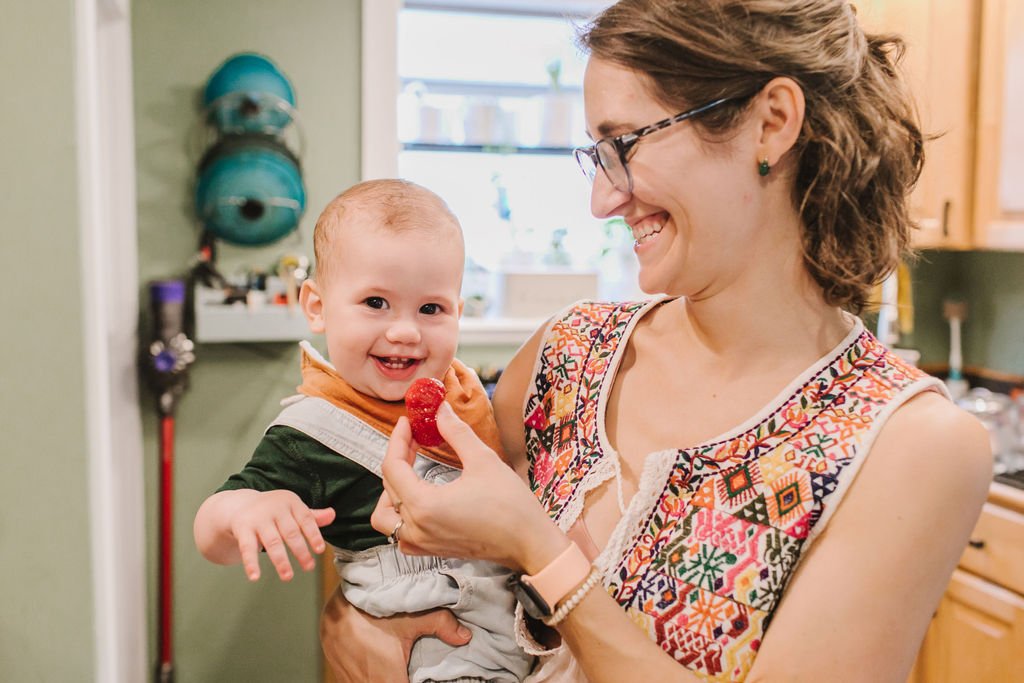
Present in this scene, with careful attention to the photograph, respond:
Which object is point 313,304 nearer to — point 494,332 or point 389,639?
point 389,639

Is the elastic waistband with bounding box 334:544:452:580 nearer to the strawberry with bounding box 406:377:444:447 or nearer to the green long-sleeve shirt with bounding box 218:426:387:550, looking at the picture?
the green long-sleeve shirt with bounding box 218:426:387:550

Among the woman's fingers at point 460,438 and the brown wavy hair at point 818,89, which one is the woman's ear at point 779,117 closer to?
the brown wavy hair at point 818,89

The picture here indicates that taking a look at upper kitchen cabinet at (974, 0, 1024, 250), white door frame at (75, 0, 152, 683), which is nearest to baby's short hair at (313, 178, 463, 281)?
white door frame at (75, 0, 152, 683)

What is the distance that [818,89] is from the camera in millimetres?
1070

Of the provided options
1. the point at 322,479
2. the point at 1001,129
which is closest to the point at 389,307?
the point at 322,479

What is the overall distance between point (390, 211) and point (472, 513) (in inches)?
17.0

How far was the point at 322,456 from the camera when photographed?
3.77 feet

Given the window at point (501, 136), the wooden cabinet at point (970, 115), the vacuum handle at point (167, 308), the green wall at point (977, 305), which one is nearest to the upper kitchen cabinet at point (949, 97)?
the wooden cabinet at point (970, 115)

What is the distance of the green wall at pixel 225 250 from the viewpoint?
8.98 ft

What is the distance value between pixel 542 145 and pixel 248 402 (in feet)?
4.80

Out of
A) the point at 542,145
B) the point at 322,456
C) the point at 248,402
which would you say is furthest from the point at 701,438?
the point at 542,145

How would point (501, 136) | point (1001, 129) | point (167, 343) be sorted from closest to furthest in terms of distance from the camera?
point (1001, 129), point (167, 343), point (501, 136)

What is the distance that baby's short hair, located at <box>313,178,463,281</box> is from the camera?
1175 millimetres

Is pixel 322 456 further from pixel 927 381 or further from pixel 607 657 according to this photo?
pixel 927 381
